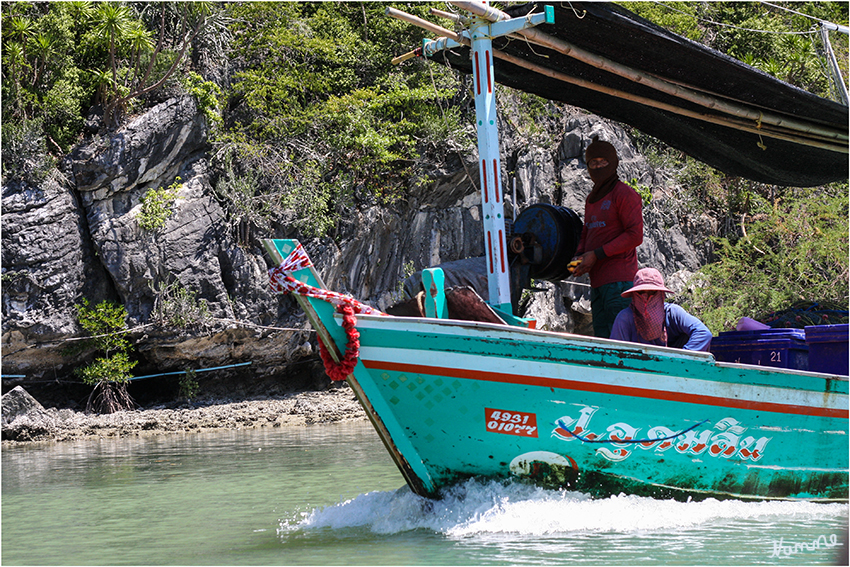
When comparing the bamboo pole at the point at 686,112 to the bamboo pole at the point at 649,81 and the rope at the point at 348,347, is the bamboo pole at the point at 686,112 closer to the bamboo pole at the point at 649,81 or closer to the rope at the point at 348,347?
the bamboo pole at the point at 649,81

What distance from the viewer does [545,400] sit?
15.1 feet

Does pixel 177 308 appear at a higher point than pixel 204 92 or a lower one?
lower

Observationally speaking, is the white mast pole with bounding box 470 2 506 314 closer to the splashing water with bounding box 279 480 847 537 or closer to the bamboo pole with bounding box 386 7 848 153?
the bamboo pole with bounding box 386 7 848 153

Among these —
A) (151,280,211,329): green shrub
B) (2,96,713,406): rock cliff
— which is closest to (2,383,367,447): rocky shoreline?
(2,96,713,406): rock cliff

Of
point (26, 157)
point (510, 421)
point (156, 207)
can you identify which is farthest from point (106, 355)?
point (510, 421)

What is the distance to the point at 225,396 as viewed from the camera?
43.8 ft

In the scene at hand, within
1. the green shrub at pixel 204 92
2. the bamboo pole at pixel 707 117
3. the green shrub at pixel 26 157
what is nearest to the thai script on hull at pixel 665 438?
the bamboo pole at pixel 707 117

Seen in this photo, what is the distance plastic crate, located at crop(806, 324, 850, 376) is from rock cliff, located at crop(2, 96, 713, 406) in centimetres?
681

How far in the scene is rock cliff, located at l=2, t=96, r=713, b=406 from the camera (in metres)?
11.8

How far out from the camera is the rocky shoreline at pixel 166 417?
1105 centimetres

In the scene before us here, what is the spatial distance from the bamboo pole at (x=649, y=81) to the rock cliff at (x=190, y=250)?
560cm

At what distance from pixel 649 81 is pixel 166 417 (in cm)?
869

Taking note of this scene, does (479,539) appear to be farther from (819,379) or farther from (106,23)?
(106,23)

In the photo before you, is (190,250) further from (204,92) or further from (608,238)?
(608,238)
